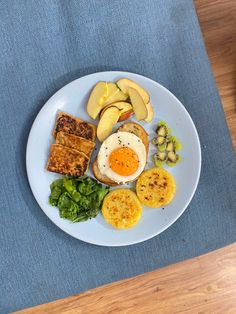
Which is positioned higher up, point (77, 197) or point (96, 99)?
point (96, 99)

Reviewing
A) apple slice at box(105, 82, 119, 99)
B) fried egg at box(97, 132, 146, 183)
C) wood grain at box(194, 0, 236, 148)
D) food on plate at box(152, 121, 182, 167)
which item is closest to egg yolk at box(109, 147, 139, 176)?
fried egg at box(97, 132, 146, 183)

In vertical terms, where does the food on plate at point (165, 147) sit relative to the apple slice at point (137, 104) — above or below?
below

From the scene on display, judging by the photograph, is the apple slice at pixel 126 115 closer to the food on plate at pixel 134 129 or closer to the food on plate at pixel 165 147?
the food on plate at pixel 134 129

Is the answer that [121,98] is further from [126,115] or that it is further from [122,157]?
[122,157]

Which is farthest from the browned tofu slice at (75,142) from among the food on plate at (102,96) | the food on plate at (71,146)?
the food on plate at (102,96)

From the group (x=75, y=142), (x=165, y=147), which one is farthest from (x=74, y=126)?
(x=165, y=147)

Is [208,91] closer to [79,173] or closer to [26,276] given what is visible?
[79,173]

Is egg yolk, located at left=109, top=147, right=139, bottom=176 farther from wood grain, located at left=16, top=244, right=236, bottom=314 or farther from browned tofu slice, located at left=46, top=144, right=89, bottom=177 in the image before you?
wood grain, located at left=16, top=244, right=236, bottom=314
